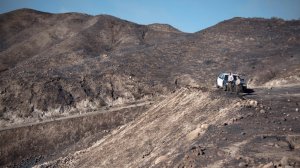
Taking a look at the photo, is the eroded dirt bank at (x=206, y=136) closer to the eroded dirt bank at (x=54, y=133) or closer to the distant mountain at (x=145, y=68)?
the eroded dirt bank at (x=54, y=133)

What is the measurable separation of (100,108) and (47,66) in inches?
914

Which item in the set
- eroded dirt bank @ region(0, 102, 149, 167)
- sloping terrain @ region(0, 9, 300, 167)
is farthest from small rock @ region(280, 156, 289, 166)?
eroded dirt bank @ region(0, 102, 149, 167)

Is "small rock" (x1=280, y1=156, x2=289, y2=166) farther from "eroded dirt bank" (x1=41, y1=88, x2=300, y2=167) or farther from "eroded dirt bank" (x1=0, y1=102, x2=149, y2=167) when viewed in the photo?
"eroded dirt bank" (x1=0, y1=102, x2=149, y2=167)

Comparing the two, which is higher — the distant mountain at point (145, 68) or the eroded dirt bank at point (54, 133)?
the distant mountain at point (145, 68)

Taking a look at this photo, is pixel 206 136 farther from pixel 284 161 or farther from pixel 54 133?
pixel 54 133

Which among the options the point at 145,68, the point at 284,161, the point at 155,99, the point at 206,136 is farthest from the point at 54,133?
the point at 284,161

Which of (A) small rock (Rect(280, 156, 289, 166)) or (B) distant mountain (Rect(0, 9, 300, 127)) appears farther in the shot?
(B) distant mountain (Rect(0, 9, 300, 127))

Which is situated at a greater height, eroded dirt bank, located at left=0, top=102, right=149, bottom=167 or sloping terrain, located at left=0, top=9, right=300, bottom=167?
sloping terrain, located at left=0, top=9, right=300, bottom=167

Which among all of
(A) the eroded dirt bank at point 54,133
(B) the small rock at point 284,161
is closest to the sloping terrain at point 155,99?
(B) the small rock at point 284,161

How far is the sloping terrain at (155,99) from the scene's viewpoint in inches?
549

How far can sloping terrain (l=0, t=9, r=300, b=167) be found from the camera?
13.9 m

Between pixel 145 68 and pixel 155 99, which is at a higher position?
pixel 145 68

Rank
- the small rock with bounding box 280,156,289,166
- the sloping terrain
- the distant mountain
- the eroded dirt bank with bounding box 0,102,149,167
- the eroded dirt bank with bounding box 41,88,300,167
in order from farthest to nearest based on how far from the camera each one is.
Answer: the distant mountain < the eroded dirt bank with bounding box 0,102,149,167 < the sloping terrain < the eroded dirt bank with bounding box 41,88,300,167 < the small rock with bounding box 280,156,289,166

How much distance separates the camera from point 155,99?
131 feet
